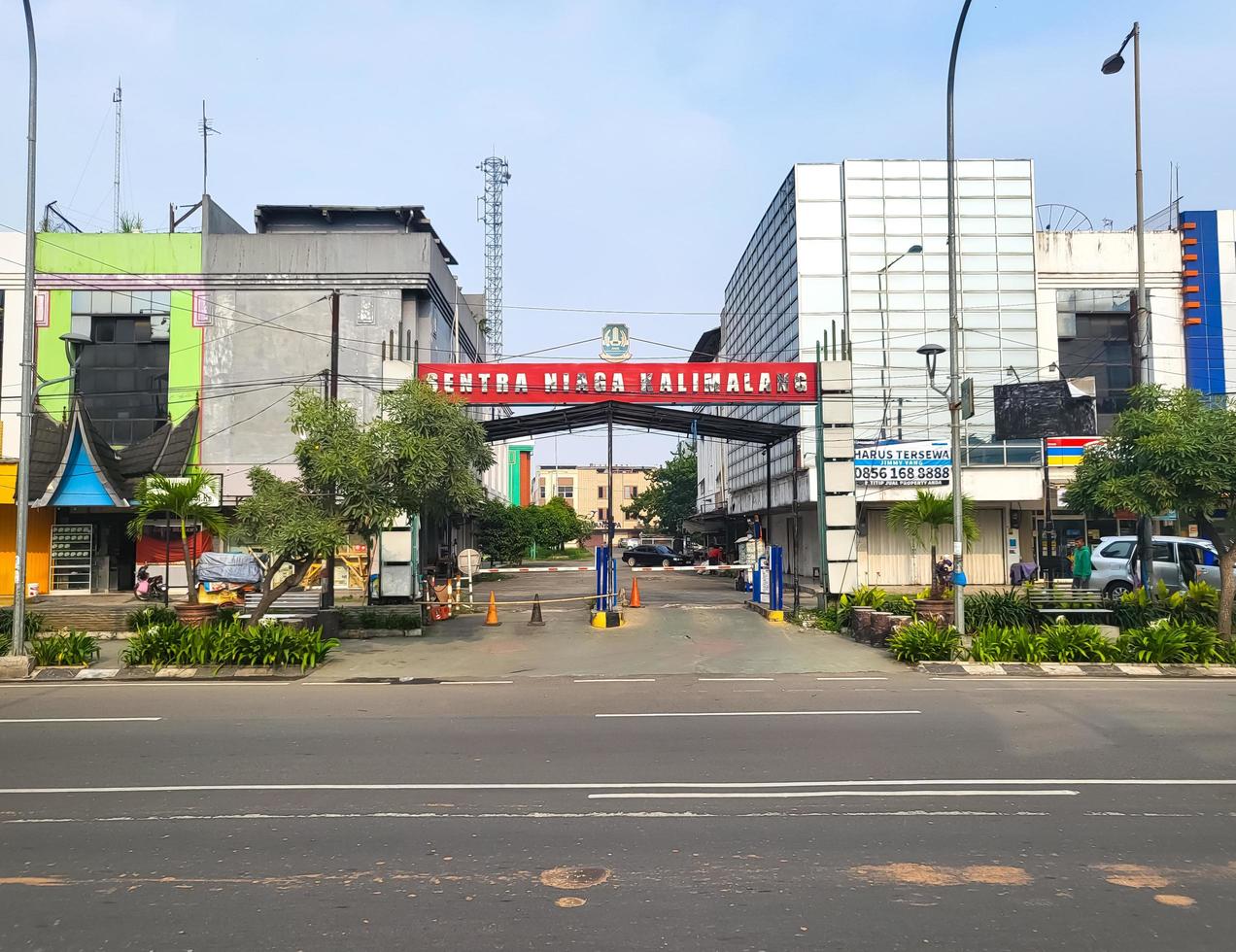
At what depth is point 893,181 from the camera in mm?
32625

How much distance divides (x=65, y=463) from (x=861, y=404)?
25.5 metres

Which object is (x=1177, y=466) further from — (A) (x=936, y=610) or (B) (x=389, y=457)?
(B) (x=389, y=457)

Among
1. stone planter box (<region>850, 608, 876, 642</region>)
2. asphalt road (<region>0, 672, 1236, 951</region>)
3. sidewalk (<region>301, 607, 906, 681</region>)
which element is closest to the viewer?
asphalt road (<region>0, 672, 1236, 951</region>)

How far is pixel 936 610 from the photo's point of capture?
17.9m

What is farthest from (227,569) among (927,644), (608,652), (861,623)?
(927,644)

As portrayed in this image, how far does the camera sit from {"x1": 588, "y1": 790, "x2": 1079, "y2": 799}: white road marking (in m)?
7.42

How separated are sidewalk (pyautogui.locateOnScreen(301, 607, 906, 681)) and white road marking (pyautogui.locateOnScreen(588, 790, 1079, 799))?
7.73m

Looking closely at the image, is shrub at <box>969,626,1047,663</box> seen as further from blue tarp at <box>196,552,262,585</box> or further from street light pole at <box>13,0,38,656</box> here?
blue tarp at <box>196,552,262,585</box>

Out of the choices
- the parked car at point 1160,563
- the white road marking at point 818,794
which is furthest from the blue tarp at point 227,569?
the parked car at point 1160,563

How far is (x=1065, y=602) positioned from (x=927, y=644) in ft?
13.7

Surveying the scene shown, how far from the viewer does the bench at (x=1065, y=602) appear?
17.8 metres

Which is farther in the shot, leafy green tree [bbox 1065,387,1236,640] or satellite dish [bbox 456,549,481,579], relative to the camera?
satellite dish [bbox 456,549,481,579]

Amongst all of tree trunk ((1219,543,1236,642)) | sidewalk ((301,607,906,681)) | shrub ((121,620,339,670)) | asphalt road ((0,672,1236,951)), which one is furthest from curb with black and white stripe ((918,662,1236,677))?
shrub ((121,620,339,670))

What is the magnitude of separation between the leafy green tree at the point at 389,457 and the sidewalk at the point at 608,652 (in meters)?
2.65
